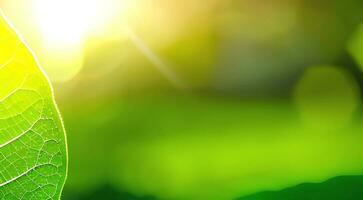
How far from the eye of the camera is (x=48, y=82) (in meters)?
0.32

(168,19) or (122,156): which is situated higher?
(168,19)

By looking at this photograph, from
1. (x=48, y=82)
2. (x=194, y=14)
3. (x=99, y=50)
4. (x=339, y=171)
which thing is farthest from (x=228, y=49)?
(x=48, y=82)

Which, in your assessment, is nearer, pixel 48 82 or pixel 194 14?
pixel 48 82

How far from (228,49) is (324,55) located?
384 mm

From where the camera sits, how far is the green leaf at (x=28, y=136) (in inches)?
12.8

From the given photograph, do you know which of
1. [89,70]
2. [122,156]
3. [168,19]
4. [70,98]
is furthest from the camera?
[168,19]

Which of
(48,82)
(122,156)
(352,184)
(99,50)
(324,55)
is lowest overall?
(48,82)

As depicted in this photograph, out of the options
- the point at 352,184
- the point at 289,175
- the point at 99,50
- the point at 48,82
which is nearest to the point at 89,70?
the point at 99,50

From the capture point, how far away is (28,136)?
1.18 feet

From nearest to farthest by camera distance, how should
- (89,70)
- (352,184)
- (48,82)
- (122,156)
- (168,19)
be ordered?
1. (48,82)
2. (352,184)
3. (122,156)
4. (89,70)
5. (168,19)

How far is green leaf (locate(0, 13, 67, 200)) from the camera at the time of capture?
33 cm

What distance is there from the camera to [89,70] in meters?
2.41

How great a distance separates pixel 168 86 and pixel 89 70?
0.36 meters

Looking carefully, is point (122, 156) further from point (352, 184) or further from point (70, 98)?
point (352, 184)
